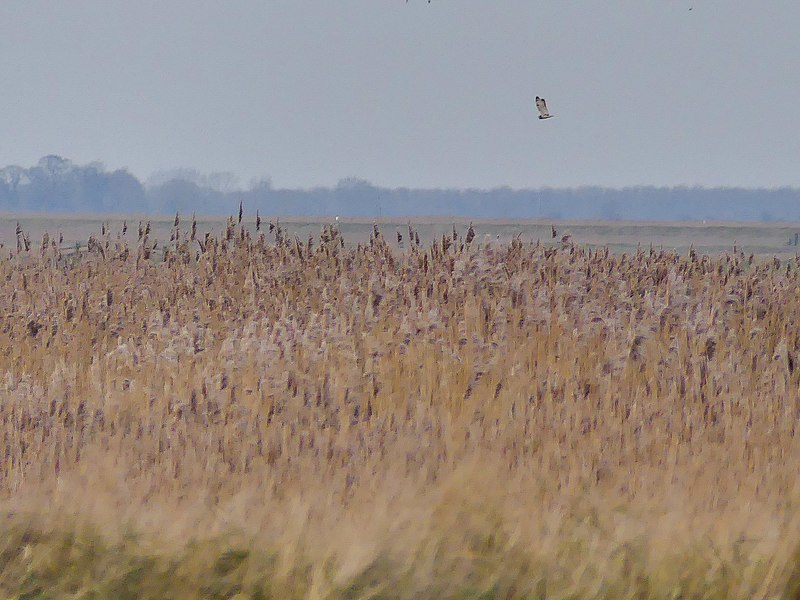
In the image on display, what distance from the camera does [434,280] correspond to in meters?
8.34

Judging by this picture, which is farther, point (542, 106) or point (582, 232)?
point (582, 232)

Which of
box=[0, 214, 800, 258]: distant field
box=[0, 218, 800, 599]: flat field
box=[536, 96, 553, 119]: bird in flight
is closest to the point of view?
box=[0, 218, 800, 599]: flat field

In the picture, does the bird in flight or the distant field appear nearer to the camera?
the bird in flight

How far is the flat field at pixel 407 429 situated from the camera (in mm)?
3631

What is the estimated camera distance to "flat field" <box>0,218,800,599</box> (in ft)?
11.9

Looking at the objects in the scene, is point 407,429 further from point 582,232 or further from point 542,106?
point 582,232

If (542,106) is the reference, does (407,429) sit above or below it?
below

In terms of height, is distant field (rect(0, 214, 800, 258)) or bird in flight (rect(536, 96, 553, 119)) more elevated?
bird in flight (rect(536, 96, 553, 119))

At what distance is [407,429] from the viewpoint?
521 centimetres

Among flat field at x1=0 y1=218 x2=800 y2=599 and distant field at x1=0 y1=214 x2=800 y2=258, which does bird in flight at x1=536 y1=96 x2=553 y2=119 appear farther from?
distant field at x1=0 y1=214 x2=800 y2=258

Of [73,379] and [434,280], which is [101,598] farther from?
[434,280]

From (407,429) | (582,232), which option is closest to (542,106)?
(407,429)

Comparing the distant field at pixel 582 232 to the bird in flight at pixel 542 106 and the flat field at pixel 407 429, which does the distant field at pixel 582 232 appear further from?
the bird in flight at pixel 542 106

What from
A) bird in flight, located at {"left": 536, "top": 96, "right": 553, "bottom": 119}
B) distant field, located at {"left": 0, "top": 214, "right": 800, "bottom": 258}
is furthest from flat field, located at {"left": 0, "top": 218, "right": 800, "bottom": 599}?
distant field, located at {"left": 0, "top": 214, "right": 800, "bottom": 258}
